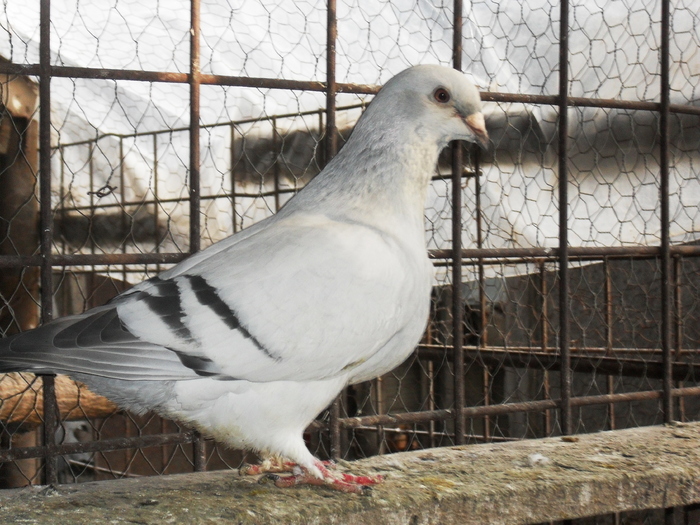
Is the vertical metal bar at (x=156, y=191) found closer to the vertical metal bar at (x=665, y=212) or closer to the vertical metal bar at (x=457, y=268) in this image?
the vertical metal bar at (x=457, y=268)

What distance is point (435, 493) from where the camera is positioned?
6.24 ft

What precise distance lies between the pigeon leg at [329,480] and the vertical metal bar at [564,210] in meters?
1.11

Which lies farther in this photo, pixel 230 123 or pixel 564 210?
pixel 230 123

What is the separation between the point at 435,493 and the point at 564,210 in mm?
1311

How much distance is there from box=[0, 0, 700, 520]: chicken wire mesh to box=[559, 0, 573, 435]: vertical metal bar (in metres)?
0.01

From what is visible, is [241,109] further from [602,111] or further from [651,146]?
[651,146]

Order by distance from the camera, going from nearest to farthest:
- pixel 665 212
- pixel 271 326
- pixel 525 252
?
pixel 271 326
pixel 525 252
pixel 665 212

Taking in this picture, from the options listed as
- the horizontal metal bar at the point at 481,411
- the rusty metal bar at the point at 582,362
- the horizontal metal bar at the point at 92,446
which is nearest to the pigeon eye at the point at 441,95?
the horizontal metal bar at the point at 481,411

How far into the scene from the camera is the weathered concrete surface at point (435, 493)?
171 cm

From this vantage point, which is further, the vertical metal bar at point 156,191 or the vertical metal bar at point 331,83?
the vertical metal bar at point 156,191

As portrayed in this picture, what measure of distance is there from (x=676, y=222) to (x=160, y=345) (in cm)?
286

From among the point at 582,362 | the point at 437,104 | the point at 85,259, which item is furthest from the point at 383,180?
the point at 582,362

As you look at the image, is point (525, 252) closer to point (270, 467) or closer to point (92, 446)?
point (270, 467)

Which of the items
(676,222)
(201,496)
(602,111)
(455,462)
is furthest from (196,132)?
(676,222)
